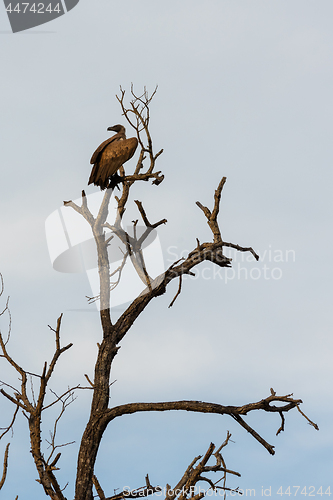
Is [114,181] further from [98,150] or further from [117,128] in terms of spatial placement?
[117,128]

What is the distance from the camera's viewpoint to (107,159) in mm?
8984

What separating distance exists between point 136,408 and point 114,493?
1407 millimetres

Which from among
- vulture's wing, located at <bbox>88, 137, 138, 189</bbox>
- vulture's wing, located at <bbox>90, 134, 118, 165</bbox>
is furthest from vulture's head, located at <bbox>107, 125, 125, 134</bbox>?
vulture's wing, located at <bbox>88, 137, 138, 189</bbox>

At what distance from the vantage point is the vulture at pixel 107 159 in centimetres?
896

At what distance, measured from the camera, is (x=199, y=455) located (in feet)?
24.2

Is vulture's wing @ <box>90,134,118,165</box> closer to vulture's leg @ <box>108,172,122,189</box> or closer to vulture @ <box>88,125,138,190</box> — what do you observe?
vulture @ <box>88,125,138,190</box>

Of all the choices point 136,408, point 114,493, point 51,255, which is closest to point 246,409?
point 136,408

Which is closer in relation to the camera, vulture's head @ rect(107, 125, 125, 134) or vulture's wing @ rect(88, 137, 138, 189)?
vulture's wing @ rect(88, 137, 138, 189)

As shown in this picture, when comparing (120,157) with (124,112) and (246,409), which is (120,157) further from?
(246,409)

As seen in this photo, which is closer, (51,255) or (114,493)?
(114,493)

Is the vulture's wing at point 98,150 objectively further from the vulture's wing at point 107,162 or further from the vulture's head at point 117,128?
the vulture's head at point 117,128

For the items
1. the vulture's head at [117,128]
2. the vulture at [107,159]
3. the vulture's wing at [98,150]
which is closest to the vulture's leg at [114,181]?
the vulture at [107,159]

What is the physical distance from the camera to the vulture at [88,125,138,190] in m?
8.96

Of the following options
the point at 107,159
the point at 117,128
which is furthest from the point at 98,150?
the point at 117,128
